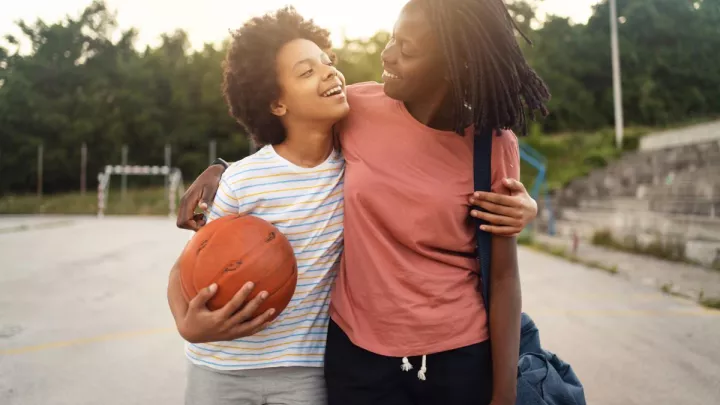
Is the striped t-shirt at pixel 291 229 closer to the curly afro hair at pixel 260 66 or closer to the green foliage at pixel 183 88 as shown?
the curly afro hair at pixel 260 66

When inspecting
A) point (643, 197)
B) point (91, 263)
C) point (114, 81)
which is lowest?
point (91, 263)

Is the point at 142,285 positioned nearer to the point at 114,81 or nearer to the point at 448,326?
the point at 448,326

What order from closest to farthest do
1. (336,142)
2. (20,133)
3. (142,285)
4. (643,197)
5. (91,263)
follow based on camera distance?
(336,142) → (142,285) → (91,263) → (643,197) → (20,133)

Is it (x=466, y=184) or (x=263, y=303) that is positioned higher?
(x=466, y=184)

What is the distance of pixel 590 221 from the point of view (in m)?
12.1

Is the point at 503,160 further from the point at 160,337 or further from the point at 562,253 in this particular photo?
the point at 562,253

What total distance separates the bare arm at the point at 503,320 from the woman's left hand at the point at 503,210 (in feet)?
0.13

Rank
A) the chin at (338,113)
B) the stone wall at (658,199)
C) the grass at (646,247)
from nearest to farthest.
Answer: the chin at (338,113) → the grass at (646,247) → the stone wall at (658,199)

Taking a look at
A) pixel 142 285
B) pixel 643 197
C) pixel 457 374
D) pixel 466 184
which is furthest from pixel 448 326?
pixel 643 197

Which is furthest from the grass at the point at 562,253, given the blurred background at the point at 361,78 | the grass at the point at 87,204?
the grass at the point at 87,204

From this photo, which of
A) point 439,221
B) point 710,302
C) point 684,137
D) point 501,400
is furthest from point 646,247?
point 439,221

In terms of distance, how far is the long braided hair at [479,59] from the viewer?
1.49 metres

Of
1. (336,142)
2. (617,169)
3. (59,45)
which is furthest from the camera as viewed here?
(59,45)

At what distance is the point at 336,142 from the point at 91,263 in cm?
771
